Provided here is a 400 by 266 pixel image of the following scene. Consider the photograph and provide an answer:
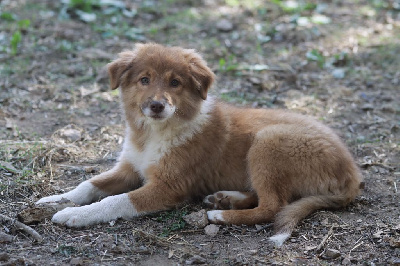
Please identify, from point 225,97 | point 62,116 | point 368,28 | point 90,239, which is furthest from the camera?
point 368,28

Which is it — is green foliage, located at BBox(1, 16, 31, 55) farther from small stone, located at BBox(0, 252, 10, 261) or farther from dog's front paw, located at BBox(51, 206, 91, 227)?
small stone, located at BBox(0, 252, 10, 261)

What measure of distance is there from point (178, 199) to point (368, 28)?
22.0 feet

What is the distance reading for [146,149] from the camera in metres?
4.88

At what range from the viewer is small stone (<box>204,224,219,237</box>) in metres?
4.29

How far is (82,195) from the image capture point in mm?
4742

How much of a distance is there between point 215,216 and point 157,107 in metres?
1.07

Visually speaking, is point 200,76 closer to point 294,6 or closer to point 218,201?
point 218,201

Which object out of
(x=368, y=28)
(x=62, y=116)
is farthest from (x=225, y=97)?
(x=368, y=28)

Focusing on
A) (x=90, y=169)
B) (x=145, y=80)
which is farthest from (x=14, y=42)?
(x=145, y=80)

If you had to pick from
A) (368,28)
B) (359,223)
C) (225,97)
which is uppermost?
(368,28)

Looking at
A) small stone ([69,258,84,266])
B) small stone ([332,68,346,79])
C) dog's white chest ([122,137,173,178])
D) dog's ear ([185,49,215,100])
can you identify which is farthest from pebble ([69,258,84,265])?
small stone ([332,68,346,79])

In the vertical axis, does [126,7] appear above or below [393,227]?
above

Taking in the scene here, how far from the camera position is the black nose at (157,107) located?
4414 mm

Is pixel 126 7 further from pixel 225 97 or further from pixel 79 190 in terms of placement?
pixel 79 190
